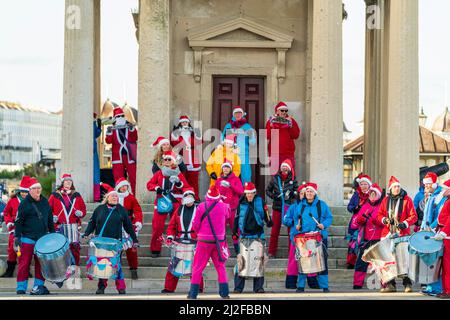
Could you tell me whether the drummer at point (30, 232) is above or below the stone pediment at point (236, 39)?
below

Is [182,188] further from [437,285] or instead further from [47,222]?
[437,285]

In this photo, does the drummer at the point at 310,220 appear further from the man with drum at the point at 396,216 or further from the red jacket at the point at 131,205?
the red jacket at the point at 131,205

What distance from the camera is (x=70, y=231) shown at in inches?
818

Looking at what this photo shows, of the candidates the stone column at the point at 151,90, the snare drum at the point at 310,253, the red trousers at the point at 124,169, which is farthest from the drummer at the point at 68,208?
the red trousers at the point at 124,169

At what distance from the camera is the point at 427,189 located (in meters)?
20.2

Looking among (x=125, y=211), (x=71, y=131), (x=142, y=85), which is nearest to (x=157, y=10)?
(x=142, y=85)

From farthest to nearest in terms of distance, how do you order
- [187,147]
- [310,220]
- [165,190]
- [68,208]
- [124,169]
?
1. [124,169]
2. [187,147]
3. [165,190]
4. [68,208]
5. [310,220]

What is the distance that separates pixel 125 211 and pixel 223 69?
794 centimetres

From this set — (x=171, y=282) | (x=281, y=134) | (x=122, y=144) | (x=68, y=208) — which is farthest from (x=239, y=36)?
(x=171, y=282)

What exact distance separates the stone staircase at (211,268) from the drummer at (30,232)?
0.87m

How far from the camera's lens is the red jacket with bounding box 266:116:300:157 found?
81.7 feet

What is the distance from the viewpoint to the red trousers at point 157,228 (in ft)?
70.2

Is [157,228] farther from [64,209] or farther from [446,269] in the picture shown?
[446,269]

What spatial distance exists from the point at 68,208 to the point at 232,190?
3012mm
